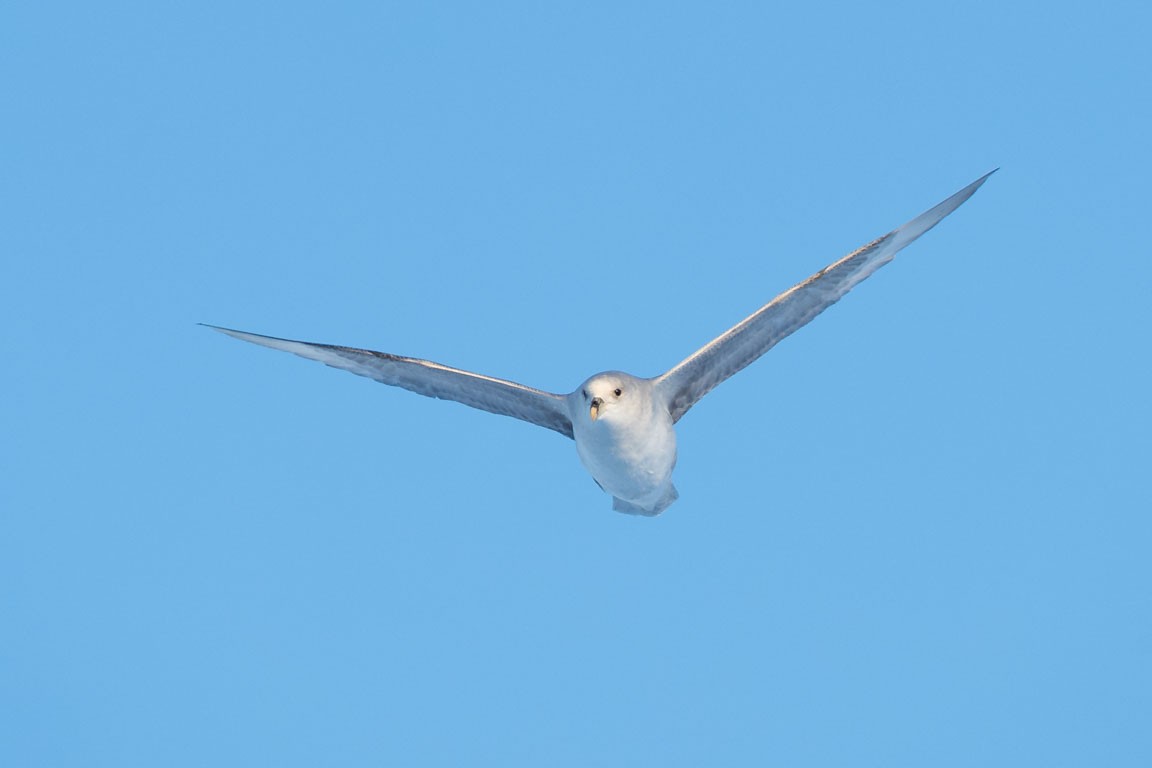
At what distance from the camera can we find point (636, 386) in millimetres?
12242

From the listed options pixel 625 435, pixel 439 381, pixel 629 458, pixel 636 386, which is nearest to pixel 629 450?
pixel 629 458

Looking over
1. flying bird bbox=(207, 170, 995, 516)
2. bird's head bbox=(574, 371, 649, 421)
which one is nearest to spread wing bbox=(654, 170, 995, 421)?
flying bird bbox=(207, 170, 995, 516)

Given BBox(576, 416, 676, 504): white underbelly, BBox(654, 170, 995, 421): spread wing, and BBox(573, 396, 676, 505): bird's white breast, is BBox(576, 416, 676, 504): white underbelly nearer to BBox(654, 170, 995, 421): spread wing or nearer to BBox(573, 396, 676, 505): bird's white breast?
BBox(573, 396, 676, 505): bird's white breast

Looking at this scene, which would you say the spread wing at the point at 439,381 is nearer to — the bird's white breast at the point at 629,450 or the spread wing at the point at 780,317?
the bird's white breast at the point at 629,450

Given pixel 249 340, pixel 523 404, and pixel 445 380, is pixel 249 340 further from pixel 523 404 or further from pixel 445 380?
pixel 523 404

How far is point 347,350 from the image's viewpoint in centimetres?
1348

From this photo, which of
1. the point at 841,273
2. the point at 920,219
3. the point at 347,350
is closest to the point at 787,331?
the point at 841,273

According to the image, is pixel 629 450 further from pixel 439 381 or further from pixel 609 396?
pixel 439 381

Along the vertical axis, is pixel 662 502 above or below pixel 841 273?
below

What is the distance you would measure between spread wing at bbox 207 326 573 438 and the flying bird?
1 cm

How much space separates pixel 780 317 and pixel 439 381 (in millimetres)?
3919

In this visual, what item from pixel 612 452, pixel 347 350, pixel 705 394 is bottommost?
pixel 612 452

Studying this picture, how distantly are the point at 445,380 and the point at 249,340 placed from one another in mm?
2299

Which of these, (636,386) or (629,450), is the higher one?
(636,386)
